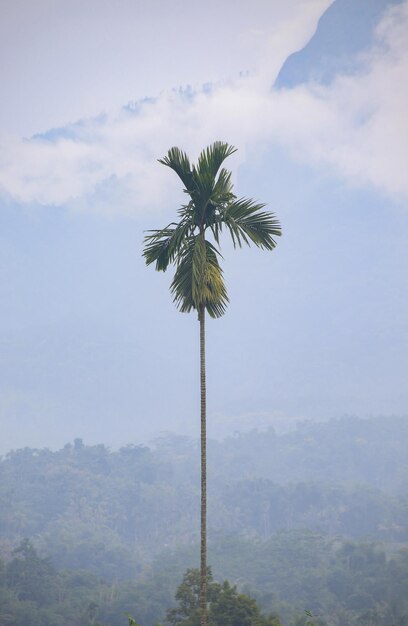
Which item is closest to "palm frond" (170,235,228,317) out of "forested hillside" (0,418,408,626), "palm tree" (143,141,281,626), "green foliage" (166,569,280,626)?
"palm tree" (143,141,281,626)

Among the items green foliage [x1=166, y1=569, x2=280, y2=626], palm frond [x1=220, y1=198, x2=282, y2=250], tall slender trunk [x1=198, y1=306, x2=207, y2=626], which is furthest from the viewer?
green foliage [x1=166, y1=569, x2=280, y2=626]

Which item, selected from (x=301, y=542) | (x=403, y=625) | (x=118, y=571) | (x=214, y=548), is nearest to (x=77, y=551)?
(x=118, y=571)

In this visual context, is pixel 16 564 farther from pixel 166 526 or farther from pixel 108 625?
pixel 166 526

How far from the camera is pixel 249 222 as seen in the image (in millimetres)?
19719

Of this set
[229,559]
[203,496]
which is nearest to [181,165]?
[203,496]

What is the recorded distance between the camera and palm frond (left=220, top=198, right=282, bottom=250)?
1941cm

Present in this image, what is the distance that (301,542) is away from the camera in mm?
143000

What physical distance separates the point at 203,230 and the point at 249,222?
1192mm

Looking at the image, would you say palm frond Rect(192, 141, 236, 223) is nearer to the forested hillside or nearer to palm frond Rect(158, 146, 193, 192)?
palm frond Rect(158, 146, 193, 192)

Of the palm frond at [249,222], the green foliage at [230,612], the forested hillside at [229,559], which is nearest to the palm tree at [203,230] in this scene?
the palm frond at [249,222]

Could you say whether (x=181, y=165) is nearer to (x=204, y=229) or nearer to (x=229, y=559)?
(x=204, y=229)

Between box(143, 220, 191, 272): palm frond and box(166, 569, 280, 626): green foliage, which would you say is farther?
box(166, 569, 280, 626): green foliage

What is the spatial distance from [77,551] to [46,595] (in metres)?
48.3

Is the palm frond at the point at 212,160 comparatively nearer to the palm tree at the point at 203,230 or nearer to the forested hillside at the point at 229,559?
the palm tree at the point at 203,230
